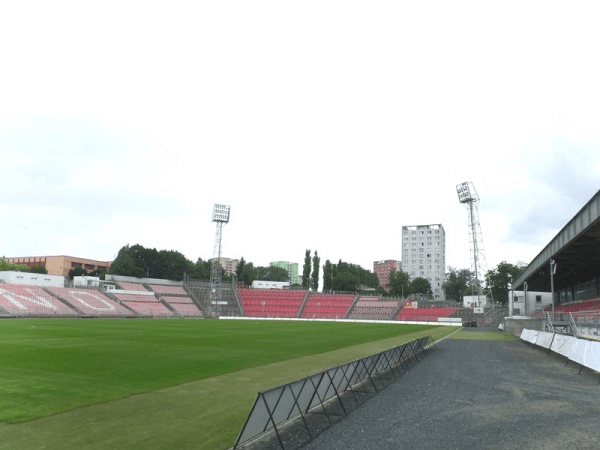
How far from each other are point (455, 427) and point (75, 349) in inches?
Result: 756

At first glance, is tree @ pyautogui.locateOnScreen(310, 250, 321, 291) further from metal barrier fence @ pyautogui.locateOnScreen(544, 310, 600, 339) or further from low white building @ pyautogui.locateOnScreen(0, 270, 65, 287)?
metal barrier fence @ pyautogui.locateOnScreen(544, 310, 600, 339)

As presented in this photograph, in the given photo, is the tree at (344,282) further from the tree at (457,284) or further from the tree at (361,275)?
the tree at (457,284)

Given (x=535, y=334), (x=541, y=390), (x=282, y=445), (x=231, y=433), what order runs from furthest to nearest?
(x=535, y=334) < (x=541, y=390) < (x=231, y=433) < (x=282, y=445)

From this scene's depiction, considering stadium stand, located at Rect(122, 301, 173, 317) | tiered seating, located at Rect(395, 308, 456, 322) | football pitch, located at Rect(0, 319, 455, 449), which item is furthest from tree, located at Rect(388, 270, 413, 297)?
Answer: football pitch, located at Rect(0, 319, 455, 449)

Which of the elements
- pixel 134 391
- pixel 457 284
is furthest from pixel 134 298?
pixel 457 284

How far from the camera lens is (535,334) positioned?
29312 millimetres

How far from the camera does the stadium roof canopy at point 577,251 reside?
74.1 feet

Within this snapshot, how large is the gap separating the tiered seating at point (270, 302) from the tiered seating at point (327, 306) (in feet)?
7.38

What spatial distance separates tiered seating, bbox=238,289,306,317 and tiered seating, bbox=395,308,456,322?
806 inches

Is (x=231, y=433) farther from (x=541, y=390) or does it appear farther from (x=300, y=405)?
(x=541, y=390)

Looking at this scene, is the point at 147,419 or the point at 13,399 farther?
the point at 13,399

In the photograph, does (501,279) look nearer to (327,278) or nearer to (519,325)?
(327,278)

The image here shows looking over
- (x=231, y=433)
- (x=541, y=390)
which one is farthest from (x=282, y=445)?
(x=541, y=390)

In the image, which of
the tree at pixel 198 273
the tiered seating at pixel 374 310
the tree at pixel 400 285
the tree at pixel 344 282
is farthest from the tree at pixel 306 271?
the tiered seating at pixel 374 310
